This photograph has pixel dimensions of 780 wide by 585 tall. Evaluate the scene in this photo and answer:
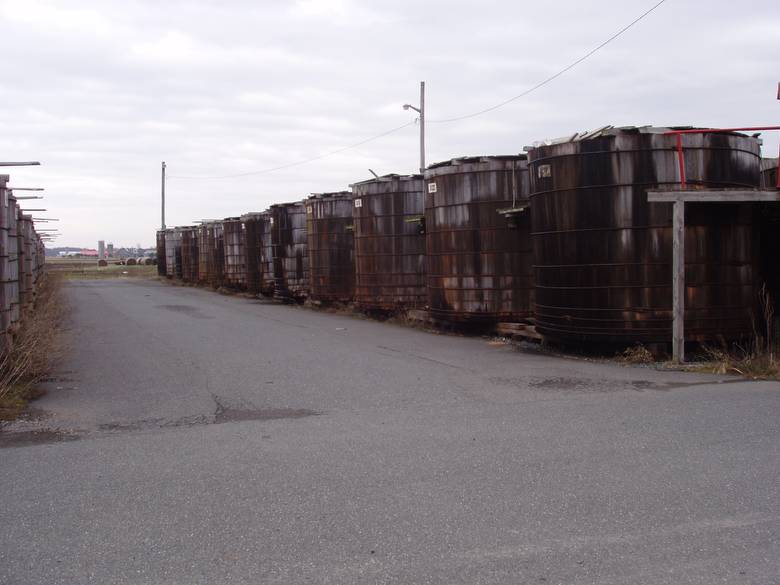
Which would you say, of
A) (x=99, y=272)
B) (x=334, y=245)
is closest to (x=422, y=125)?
(x=334, y=245)

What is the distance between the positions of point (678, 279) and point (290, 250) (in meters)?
17.2

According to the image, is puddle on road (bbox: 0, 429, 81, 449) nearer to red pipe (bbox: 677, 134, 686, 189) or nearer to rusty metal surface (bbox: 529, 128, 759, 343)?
rusty metal surface (bbox: 529, 128, 759, 343)

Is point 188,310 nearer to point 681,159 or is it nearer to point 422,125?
point 422,125

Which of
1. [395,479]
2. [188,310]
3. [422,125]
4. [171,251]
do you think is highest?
[422,125]

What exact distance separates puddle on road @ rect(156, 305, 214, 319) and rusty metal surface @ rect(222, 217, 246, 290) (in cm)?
893

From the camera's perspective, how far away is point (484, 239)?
14.2 metres

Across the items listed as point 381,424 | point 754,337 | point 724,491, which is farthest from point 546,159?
point 724,491

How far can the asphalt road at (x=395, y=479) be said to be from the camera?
12.5 feet

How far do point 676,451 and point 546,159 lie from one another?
20.9 feet

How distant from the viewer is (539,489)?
491cm

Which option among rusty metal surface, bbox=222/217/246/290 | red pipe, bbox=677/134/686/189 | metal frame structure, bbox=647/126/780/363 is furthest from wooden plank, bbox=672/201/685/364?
rusty metal surface, bbox=222/217/246/290

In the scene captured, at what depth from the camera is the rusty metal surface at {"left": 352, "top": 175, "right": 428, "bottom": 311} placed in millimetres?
17797

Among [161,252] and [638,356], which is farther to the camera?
[161,252]

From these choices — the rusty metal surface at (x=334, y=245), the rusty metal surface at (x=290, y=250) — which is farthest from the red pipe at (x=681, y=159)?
the rusty metal surface at (x=290, y=250)
